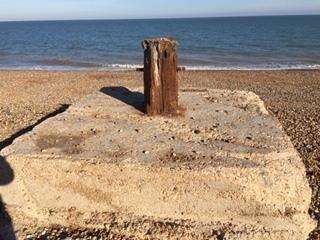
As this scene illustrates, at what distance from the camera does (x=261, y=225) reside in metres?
4.84

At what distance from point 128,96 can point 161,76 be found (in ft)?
4.39

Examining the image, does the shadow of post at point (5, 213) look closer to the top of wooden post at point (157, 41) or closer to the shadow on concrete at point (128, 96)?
the shadow on concrete at point (128, 96)

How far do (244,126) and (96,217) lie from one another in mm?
2198

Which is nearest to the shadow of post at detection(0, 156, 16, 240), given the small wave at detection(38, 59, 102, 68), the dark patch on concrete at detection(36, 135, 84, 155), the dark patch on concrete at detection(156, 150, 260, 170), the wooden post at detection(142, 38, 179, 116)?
the dark patch on concrete at detection(36, 135, 84, 155)

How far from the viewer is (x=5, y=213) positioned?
17.2ft

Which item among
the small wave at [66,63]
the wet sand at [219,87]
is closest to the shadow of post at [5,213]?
the wet sand at [219,87]

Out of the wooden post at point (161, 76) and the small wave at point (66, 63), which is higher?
the wooden post at point (161, 76)

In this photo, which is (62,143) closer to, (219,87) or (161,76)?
(161,76)

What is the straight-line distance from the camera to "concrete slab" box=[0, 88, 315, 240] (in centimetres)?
477

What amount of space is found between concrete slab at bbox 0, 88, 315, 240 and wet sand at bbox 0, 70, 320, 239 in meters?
0.81

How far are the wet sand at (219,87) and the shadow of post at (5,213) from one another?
3.32 m

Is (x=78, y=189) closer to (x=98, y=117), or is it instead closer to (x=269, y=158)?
(x=98, y=117)

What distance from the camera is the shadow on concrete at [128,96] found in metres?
6.84

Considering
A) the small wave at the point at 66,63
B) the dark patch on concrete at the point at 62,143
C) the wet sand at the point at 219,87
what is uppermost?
the dark patch on concrete at the point at 62,143
